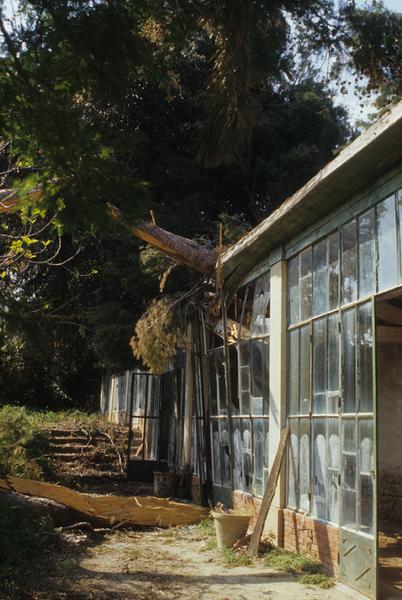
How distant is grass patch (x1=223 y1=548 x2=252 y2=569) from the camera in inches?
332

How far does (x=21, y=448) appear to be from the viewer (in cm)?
1299

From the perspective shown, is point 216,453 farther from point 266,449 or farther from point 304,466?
point 304,466

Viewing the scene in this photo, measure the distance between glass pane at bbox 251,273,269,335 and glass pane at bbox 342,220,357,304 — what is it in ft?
8.34

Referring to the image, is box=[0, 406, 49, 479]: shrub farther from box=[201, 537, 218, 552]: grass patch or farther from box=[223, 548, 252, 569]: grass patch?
box=[223, 548, 252, 569]: grass patch

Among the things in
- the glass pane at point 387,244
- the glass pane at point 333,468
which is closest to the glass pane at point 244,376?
the glass pane at point 333,468

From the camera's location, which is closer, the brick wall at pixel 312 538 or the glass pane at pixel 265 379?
the brick wall at pixel 312 538

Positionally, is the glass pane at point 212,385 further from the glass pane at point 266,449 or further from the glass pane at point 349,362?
the glass pane at point 349,362

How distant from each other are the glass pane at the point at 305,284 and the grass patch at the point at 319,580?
3073 mm

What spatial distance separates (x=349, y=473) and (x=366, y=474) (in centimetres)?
38

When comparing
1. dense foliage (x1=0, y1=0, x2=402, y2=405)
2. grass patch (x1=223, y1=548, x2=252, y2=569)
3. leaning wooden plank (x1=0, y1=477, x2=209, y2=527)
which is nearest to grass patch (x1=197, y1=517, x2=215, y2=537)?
leaning wooden plank (x1=0, y1=477, x2=209, y2=527)

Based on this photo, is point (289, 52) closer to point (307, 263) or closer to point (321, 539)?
point (307, 263)

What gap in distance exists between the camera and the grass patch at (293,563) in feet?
25.9

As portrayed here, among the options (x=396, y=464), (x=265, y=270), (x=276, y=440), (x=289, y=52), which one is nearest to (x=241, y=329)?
(x=265, y=270)

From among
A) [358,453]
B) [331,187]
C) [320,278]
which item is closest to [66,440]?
[320,278]
